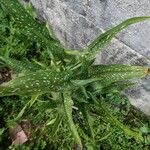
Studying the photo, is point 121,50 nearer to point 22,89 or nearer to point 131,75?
point 131,75

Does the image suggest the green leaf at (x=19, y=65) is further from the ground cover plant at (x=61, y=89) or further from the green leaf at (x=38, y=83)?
the green leaf at (x=38, y=83)

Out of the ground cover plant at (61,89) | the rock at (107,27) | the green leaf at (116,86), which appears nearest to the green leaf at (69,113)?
the ground cover plant at (61,89)

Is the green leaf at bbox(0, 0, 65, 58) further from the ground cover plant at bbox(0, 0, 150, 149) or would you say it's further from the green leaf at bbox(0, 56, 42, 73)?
the green leaf at bbox(0, 56, 42, 73)

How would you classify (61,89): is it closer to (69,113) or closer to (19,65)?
(69,113)

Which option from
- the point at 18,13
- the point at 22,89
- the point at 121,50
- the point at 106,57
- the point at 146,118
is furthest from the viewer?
the point at 146,118

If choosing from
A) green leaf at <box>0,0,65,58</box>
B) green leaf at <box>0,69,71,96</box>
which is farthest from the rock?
green leaf at <box>0,69,71,96</box>

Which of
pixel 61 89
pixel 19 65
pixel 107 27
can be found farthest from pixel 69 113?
pixel 107 27

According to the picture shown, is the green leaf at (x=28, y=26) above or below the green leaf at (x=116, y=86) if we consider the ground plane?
above

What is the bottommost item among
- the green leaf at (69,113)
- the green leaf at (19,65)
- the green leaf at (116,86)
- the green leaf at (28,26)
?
the green leaf at (116,86)

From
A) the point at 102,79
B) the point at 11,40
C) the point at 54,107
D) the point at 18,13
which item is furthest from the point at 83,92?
the point at 11,40
